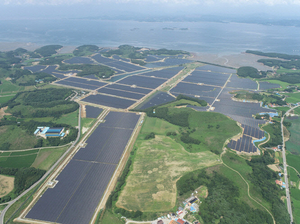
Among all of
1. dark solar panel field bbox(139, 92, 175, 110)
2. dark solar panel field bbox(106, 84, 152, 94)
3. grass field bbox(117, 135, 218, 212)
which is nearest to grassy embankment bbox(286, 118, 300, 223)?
grass field bbox(117, 135, 218, 212)

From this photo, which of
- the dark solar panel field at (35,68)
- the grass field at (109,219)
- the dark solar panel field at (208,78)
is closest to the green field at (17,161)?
the grass field at (109,219)

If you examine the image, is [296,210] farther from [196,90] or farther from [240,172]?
[196,90]

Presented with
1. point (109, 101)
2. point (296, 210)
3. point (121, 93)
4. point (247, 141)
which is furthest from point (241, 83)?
point (296, 210)

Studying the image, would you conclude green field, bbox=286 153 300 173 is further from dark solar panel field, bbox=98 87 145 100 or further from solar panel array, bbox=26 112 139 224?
dark solar panel field, bbox=98 87 145 100

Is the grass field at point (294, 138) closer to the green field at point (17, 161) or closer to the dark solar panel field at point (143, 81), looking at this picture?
the dark solar panel field at point (143, 81)

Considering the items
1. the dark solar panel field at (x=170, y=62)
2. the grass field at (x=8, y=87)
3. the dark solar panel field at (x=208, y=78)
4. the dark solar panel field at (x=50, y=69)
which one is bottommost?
the grass field at (x=8, y=87)
